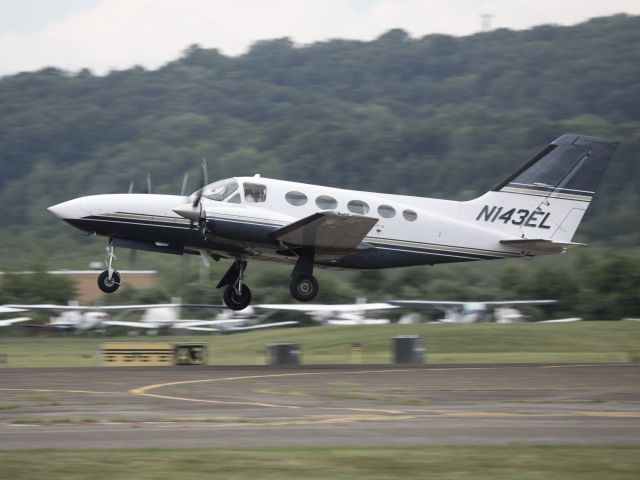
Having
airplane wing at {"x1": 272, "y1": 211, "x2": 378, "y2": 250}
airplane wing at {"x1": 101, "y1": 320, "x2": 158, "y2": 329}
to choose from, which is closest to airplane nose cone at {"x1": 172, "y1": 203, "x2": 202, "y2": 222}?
airplane wing at {"x1": 272, "y1": 211, "x2": 378, "y2": 250}

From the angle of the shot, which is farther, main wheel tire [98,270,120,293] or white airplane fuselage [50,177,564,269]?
main wheel tire [98,270,120,293]

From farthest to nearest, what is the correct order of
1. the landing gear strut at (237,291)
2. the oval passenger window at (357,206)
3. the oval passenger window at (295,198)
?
the landing gear strut at (237,291) → the oval passenger window at (357,206) → the oval passenger window at (295,198)

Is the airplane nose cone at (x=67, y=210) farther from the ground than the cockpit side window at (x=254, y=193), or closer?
closer

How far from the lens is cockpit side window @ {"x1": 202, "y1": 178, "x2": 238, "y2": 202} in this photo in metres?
26.9

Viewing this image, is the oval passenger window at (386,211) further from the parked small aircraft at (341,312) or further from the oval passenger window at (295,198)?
the parked small aircraft at (341,312)

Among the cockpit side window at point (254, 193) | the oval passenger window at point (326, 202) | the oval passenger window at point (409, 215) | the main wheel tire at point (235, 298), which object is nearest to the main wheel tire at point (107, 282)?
the main wheel tire at point (235, 298)

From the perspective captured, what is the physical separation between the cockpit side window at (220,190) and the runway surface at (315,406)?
4.66 metres

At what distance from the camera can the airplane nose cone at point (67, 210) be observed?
2695cm

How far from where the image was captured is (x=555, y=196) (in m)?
29.9

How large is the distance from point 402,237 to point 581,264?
2346 inches

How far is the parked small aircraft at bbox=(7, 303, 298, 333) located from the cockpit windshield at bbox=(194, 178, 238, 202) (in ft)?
109

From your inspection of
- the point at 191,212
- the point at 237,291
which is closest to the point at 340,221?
the point at 191,212

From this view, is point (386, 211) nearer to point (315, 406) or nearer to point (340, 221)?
point (340, 221)

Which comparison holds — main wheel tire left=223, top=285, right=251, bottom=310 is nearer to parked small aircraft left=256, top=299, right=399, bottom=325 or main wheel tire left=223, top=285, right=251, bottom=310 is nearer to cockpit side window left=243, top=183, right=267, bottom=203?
cockpit side window left=243, top=183, right=267, bottom=203
